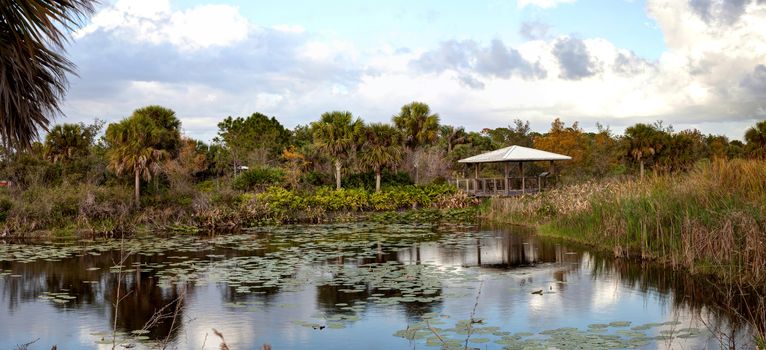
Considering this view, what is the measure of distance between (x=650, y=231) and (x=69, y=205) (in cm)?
1858

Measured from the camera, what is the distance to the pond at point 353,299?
8.30 m

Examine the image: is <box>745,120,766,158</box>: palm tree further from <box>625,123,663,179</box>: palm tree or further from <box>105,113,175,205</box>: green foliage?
<box>105,113,175,205</box>: green foliage

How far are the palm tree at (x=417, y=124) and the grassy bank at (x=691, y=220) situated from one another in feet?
79.2

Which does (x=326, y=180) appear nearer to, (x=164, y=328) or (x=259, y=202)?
(x=259, y=202)

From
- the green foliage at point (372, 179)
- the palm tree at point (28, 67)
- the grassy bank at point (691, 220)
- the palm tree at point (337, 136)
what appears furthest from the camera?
the green foliage at point (372, 179)

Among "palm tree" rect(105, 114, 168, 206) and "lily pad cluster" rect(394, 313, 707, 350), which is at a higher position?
"palm tree" rect(105, 114, 168, 206)

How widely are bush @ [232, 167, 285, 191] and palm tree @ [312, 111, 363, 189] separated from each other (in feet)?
8.32

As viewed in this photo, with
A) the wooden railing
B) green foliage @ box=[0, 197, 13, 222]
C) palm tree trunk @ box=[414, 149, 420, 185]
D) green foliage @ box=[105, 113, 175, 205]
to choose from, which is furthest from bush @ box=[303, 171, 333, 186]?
green foliage @ box=[0, 197, 13, 222]

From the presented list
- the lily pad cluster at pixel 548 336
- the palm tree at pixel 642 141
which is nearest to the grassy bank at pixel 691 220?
the lily pad cluster at pixel 548 336

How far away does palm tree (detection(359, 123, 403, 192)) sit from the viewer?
33625mm

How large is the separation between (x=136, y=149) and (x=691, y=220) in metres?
19.1

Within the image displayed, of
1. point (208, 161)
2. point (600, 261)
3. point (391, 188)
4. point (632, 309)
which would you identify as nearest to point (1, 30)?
point (632, 309)

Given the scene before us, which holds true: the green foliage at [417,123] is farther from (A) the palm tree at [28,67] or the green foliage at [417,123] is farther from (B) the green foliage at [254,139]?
(A) the palm tree at [28,67]

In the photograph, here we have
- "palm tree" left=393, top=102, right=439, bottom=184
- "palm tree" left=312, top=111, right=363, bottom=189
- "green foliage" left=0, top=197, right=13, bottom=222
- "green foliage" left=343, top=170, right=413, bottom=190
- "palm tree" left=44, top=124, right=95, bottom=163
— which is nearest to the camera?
"green foliage" left=0, top=197, right=13, bottom=222
